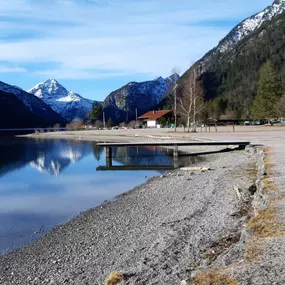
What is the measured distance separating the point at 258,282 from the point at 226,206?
7.03 meters

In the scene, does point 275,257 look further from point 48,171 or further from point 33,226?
point 48,171

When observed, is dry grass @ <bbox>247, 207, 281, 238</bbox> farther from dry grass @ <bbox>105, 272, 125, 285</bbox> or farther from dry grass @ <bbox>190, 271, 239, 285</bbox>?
dry grass @ <bbox>105, 272, 125, 285</bbox>

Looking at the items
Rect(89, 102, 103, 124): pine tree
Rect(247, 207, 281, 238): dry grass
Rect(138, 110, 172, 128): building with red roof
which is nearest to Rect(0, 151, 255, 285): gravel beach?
Rect(247, 207, 281, 238): dry grass

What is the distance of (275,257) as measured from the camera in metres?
6.16

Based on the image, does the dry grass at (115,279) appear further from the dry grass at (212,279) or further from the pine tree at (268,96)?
the pine tree at (268,96)

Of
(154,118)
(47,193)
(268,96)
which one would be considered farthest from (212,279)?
(154,118)

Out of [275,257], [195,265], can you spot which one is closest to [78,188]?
[195,265]

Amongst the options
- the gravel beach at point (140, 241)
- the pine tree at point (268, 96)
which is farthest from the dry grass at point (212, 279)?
the pine tree at point (268, 96)

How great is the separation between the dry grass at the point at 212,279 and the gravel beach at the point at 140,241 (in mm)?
716

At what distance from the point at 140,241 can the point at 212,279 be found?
438cm

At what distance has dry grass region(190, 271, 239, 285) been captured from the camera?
5340 millimetres

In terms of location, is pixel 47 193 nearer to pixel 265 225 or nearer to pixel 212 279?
pixel 265 225

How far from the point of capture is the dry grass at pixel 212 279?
5340 millimetres

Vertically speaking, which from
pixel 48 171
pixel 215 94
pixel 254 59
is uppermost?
pixel 254 59
